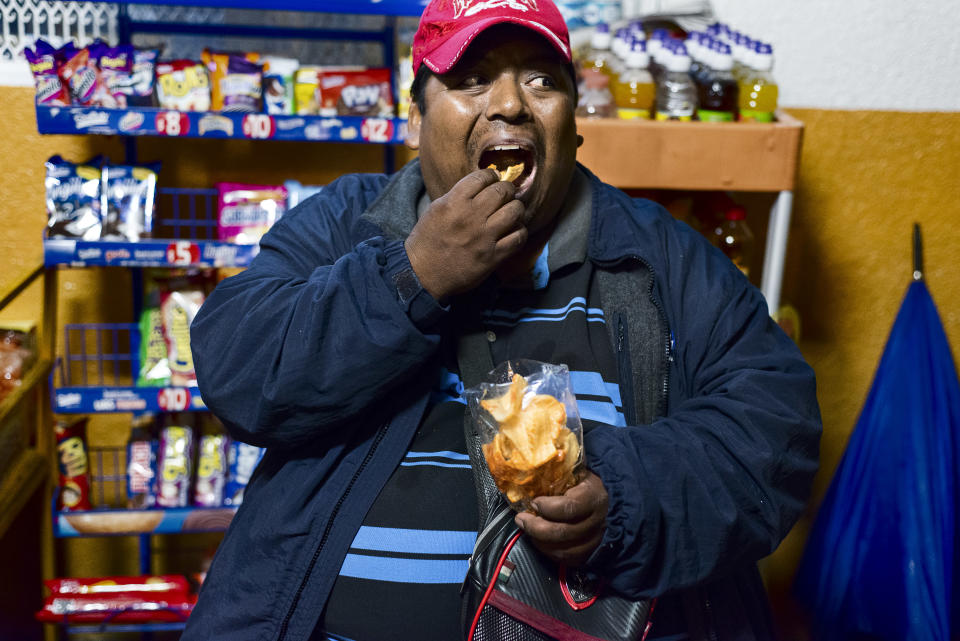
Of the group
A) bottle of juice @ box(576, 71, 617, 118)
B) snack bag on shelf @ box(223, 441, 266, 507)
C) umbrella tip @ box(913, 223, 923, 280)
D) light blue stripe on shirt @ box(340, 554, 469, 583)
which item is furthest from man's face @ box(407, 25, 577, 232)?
umbrella tip @ box(913, 223, 923, 280)

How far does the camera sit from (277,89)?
2.21 meters

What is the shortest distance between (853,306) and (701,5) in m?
1.16

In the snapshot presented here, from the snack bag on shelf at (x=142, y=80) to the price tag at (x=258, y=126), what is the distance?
0.87 ft

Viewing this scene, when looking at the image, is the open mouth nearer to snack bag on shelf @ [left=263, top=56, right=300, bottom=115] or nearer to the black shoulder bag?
the black shoulder bag

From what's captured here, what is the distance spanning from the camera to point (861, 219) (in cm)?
281

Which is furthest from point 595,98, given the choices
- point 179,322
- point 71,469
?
point 71,469

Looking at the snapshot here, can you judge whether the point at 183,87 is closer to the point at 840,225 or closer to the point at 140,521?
the point at 140,521

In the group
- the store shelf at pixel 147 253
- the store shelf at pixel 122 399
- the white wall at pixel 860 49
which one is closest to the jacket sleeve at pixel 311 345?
the store shelf at pixel 147 253

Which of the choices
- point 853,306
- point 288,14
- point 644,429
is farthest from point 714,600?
point 288,14

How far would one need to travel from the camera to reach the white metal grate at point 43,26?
96.7 inches

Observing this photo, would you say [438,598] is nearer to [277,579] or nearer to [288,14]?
[277,579]

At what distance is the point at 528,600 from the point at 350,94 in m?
1.53

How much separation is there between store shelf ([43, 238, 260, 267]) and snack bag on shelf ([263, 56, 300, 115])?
14.9 inches

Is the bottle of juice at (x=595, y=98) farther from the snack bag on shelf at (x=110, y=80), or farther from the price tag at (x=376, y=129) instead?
the snack bag on shelf at (x=110, y=80)
